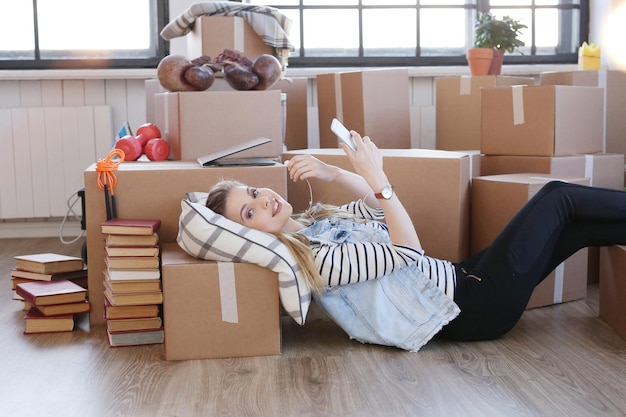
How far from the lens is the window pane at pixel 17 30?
4062mm

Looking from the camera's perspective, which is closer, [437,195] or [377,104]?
[437,195]

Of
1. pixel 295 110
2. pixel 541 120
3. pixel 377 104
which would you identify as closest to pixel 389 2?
pixel 295 110

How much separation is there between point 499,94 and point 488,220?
0.53m

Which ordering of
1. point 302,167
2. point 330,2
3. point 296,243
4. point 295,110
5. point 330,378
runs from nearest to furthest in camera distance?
point 330,378 → point 296,243 → point 302,167 → point 295,110 → point 330,2

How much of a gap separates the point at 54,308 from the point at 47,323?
0.05m

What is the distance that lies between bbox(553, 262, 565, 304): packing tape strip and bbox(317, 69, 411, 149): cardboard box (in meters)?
0.92

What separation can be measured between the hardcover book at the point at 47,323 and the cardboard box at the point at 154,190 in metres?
0.12

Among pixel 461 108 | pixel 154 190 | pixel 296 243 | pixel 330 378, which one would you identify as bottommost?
pixel 330 378

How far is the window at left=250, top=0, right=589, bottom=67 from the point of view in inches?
165

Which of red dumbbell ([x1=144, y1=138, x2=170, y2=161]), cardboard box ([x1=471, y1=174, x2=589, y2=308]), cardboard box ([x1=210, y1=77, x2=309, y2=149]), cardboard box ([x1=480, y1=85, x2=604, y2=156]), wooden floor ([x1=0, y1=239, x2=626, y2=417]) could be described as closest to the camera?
wooden floor ([x1=0, y1=239, x2=626, y2=417])

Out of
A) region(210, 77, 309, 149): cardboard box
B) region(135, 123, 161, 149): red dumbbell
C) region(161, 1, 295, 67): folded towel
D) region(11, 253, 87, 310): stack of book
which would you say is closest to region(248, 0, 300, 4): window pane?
region(210, 77, 309, 149): cardboard box

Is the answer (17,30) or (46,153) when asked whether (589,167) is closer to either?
(46,153)

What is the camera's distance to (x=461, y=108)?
3.55m

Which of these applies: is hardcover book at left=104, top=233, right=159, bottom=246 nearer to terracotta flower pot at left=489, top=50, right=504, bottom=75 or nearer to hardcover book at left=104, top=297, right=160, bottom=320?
hardcover book at left=104, top=297, right=160, bottom=320
